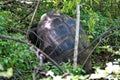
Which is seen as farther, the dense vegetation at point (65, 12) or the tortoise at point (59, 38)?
the tortoise at point (59, 38)

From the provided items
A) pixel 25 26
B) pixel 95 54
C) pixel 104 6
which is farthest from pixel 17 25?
pixel 104 6

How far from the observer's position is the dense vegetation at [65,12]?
9.22ft

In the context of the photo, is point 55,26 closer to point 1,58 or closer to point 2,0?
point 2,0

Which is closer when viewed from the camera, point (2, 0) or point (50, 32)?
point (50, 32)

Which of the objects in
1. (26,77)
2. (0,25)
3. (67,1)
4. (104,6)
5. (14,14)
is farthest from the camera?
(104,6)

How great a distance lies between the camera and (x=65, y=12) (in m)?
4.05

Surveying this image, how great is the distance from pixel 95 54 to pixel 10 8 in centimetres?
135

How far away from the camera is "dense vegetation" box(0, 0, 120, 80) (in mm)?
2810

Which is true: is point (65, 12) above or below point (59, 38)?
above

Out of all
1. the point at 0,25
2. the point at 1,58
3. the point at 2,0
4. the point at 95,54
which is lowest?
the point at 95,54

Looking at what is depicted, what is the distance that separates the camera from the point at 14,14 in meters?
4.64

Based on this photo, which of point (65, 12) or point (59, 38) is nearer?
point (59, 38)

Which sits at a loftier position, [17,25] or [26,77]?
[17,25]

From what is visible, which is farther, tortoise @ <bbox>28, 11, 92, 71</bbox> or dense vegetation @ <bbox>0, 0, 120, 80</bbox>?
tortoise @ <bbox>28, 11, 92, 71</bbox>
